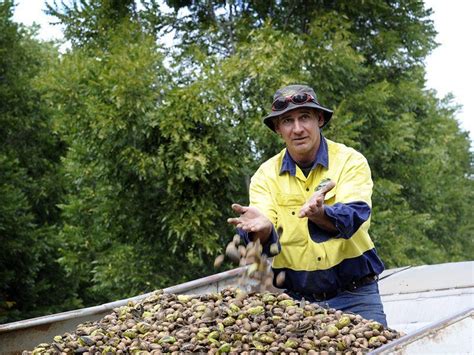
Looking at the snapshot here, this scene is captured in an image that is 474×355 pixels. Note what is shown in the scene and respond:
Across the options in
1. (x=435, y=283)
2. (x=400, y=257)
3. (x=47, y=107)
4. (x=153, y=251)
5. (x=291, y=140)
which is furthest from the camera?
(x=47, y=107)

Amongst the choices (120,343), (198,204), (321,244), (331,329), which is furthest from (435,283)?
(198,204)

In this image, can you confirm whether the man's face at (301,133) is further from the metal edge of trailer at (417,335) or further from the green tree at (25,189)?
the green tree at (25,189)

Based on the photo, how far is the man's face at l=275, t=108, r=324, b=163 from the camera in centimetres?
411

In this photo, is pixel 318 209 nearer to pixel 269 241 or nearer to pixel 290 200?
pixel 269 241

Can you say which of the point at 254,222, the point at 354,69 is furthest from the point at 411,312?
the point at 354,69

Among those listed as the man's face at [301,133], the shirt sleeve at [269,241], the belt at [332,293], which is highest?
the man's face at [301,133]

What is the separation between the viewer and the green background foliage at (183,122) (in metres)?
10.9

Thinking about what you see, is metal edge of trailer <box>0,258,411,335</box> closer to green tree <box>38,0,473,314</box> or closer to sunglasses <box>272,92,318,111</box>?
sunglasses <box>272,92,318,111</box>

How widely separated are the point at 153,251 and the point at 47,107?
7587 millimetres

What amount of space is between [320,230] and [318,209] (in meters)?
0.29

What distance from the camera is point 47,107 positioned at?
18516mm

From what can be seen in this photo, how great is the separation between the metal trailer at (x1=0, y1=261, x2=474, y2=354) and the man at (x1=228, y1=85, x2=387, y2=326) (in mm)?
281

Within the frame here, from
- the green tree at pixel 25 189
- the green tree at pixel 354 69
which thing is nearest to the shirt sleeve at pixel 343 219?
the green tree at pixel 354 69

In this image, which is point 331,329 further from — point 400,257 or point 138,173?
point 400,257
